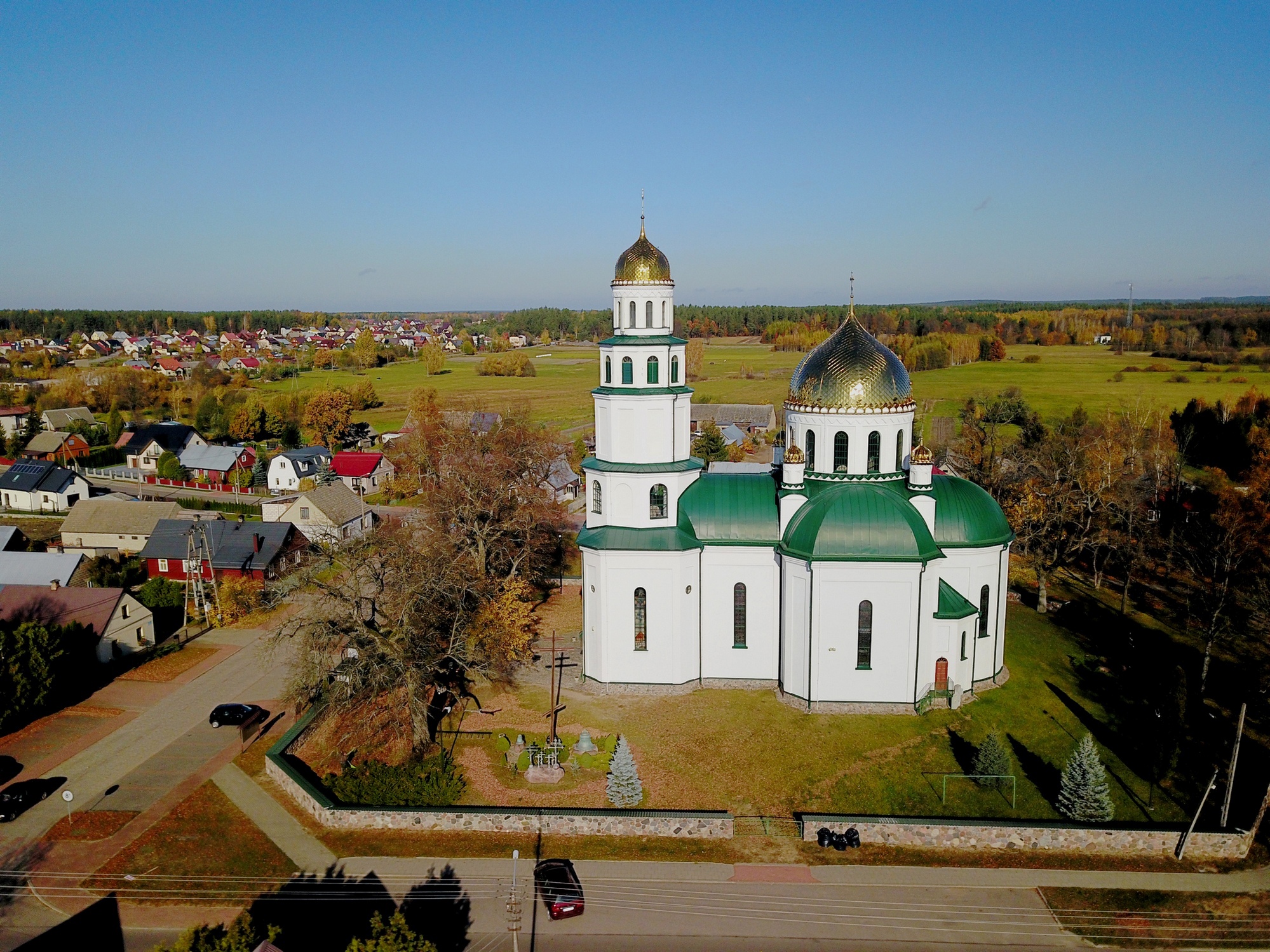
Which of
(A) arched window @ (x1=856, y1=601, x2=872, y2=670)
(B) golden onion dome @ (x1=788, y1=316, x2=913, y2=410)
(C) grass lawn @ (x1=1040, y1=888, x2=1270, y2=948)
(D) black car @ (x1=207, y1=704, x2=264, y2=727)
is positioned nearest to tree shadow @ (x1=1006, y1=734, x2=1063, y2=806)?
(C) grass lawn @ (x1=1040, y1=888, x2=1270, y2=948)

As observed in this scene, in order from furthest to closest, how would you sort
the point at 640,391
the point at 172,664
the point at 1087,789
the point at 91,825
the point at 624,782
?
the point at 172,664 → the point at 640,391 → the point at 624,782 → the point at 91,825 → the point at 1087,789

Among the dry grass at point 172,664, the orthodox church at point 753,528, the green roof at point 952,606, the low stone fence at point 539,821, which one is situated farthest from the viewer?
the dry grass at point 172,664

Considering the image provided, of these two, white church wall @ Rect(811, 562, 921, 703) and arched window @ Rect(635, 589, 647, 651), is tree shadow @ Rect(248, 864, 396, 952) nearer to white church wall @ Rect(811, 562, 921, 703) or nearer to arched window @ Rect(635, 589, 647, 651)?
arched window @ Rect(635, 589, 647, 651)

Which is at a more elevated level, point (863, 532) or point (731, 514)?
point (731, 514)

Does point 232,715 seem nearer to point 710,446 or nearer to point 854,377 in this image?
point 854,377

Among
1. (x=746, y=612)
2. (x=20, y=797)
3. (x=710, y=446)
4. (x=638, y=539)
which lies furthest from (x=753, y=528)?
(x=710, y=446)

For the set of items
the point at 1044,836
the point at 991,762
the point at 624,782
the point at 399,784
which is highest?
the point at 991,762

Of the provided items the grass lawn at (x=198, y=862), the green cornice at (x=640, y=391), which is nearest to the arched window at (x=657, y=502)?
the green cornice at (x=640, y=391)

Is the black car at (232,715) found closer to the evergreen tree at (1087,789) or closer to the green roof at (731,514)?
the green roof at (731,514)
